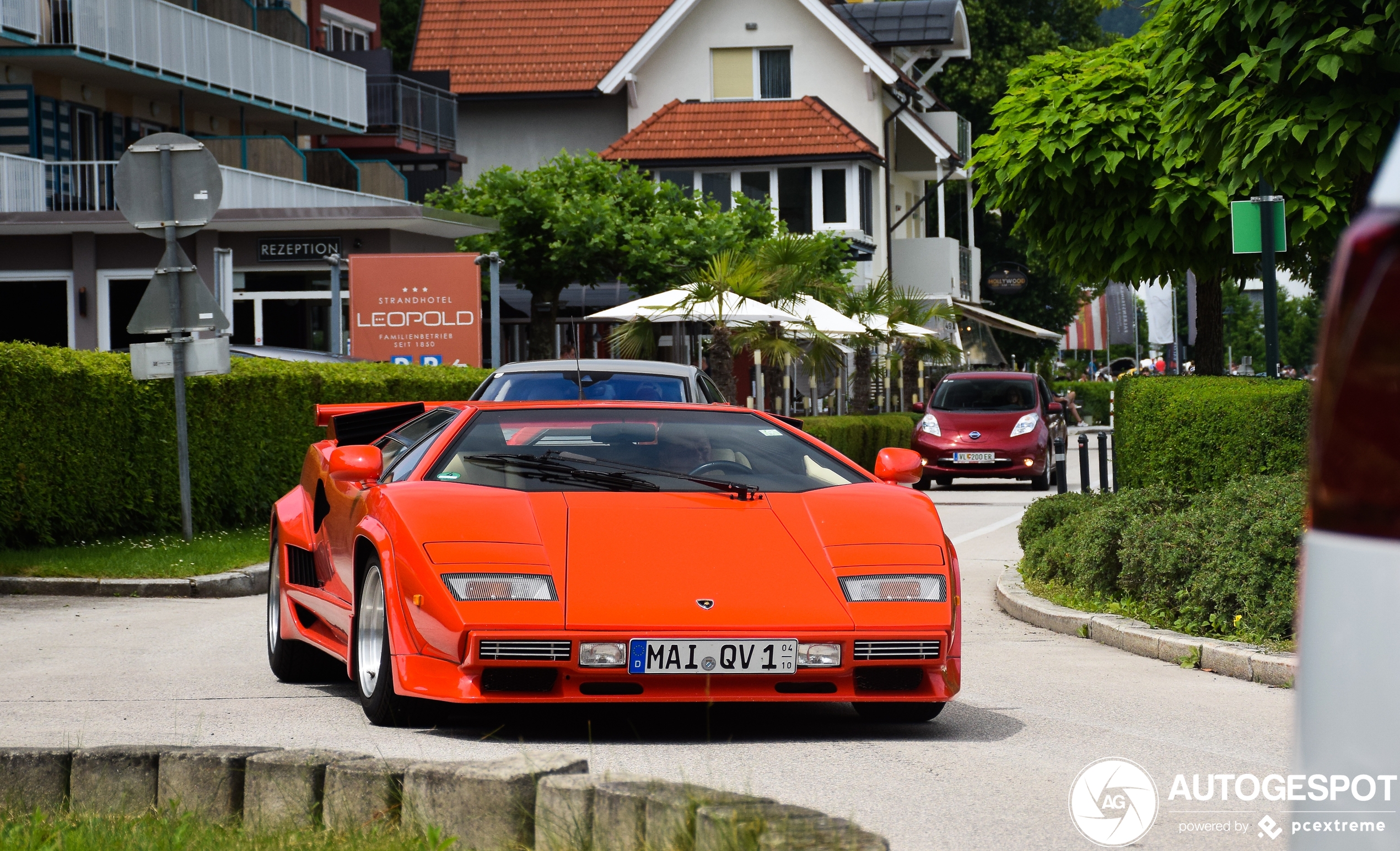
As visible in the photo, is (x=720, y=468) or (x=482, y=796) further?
(x=720, y=468)

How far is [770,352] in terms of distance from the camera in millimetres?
27156

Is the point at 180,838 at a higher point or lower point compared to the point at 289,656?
higher

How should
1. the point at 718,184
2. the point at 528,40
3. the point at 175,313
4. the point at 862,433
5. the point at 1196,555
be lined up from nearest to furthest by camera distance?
the point at 1196,555
the point at 175,313
the point at 862,433
the point at 718,184
the point at 528,40

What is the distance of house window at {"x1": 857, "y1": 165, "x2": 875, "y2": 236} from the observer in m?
48.2

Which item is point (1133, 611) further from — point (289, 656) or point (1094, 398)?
point (1094, 398)

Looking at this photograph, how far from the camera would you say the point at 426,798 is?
451cm

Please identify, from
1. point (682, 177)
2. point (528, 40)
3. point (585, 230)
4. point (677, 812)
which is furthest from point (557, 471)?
point (528, 40)

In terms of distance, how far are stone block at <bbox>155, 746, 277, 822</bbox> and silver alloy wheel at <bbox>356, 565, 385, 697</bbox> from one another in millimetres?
1352

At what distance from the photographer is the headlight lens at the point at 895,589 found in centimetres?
614

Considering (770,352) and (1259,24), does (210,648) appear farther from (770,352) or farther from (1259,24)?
(770,352)

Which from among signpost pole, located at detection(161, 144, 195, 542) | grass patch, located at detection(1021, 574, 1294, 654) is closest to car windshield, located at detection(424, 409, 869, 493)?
grass patch, located at detection(1021, 574, 1294, 654)

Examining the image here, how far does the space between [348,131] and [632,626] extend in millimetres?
34362

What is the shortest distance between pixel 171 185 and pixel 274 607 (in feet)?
23.4

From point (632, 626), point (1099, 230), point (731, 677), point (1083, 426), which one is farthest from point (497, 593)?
point (1083, 426)
